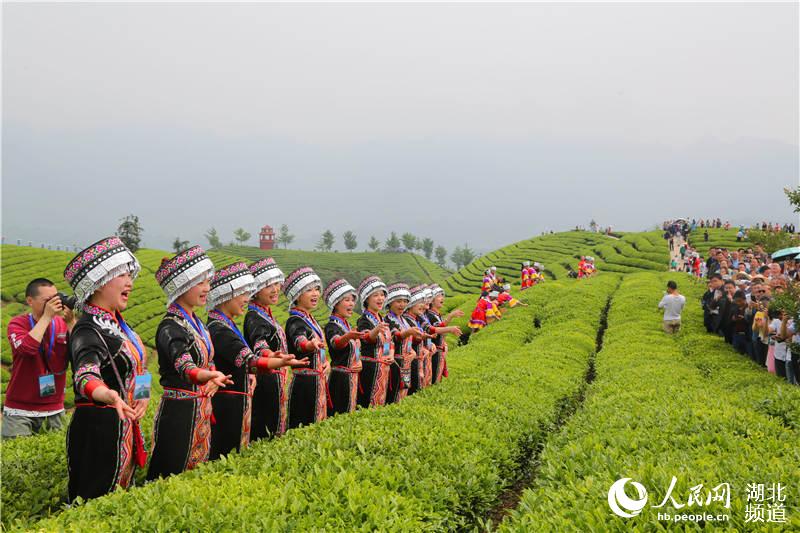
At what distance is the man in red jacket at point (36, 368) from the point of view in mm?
5078

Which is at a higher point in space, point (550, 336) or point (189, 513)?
point (189, 513)

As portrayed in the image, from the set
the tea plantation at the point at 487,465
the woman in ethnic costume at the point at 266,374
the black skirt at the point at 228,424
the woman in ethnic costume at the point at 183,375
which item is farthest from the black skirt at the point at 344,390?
the woman in ethnic costume at the point at 183,375

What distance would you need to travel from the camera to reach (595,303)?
20672 millimetres

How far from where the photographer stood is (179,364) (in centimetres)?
407

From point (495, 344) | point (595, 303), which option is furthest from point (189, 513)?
point (595, 303)

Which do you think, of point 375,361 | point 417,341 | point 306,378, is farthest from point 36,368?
point 417,341

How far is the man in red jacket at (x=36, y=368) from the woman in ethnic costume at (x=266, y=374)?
1771 millimetres

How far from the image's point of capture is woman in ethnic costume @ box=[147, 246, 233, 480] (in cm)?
413

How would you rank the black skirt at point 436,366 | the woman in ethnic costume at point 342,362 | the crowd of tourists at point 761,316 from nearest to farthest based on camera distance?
the woman in ethnic costume at point 342,362 → the crowd of tourists at point 761,316 → the black skirt at point 436,366

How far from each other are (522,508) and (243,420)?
2575 mm

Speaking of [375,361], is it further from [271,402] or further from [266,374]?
[266,374]

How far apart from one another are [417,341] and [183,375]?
16.9 ft

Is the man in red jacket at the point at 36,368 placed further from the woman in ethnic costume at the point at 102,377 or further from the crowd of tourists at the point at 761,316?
the crowd of tourists at the point at 761,316

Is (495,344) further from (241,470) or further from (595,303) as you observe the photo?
(241,470)
